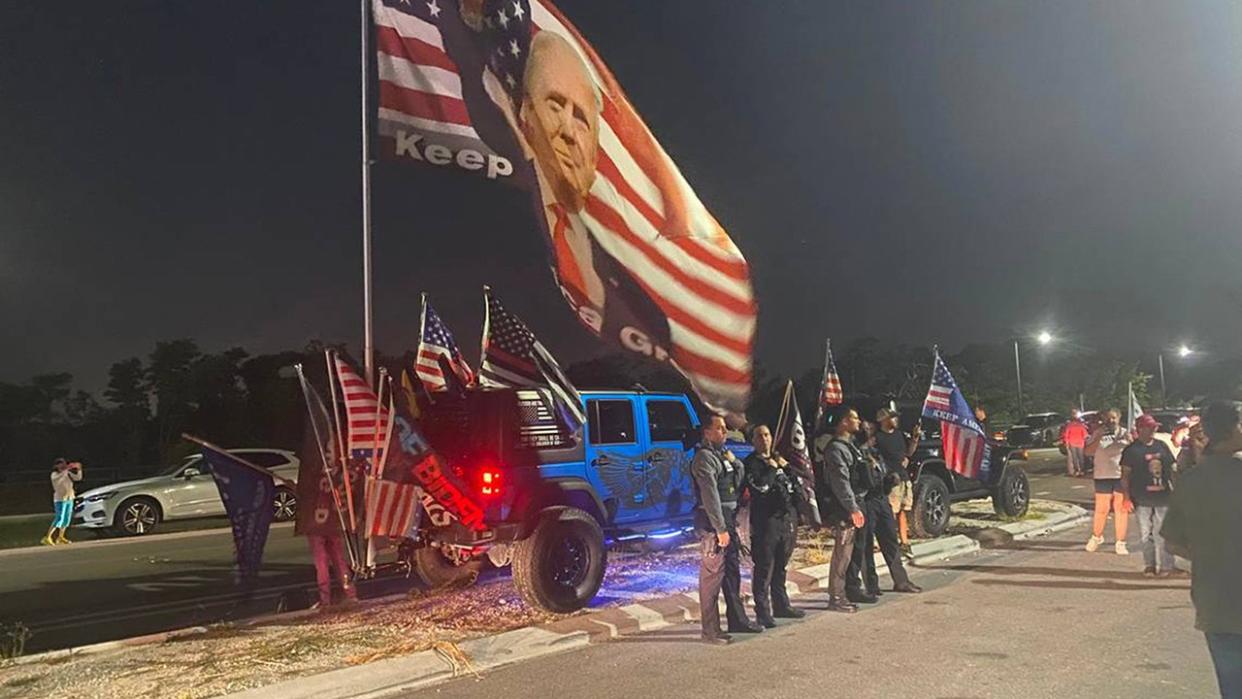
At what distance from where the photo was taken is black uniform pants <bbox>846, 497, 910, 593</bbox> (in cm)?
834

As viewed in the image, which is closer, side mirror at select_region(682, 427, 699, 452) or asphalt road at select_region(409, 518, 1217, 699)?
asphalt road at select_region(409, 518, 1217, 699)

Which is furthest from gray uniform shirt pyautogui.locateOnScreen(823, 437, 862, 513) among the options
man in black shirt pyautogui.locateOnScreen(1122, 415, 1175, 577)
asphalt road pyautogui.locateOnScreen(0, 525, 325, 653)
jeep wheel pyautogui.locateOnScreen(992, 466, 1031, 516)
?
jeep wheel pyautogui.locateOnScreen(992, 466, 1031, 516)

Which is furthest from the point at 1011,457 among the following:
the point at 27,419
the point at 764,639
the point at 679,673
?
the point at 27,419

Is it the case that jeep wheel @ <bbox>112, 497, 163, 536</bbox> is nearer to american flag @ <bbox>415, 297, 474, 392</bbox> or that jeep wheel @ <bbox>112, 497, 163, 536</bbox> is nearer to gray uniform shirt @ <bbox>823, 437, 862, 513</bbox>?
american flag @ <bbox>415, 297, 474, 392</bbox>

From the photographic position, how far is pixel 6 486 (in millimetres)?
28953

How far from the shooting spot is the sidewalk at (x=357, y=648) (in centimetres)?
604

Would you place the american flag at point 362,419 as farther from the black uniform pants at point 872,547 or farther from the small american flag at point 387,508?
the black uniform pants at point 872,547

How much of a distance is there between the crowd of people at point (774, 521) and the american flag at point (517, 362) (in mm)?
1403

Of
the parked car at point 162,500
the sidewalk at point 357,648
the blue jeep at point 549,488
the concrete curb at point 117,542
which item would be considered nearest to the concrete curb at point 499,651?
the sidewalk at point 357,648

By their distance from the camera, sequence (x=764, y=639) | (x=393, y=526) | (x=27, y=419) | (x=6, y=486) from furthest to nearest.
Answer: (x=27, y=419) < (x=6, y=486) < (x=393, y=526) < (x=764, y=639)

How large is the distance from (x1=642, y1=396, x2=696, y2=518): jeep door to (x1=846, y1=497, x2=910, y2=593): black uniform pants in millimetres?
1759

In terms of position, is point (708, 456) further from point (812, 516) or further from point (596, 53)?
point (596, 53)

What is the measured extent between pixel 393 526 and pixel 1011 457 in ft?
31.9

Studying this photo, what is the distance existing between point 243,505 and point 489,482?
208cm
